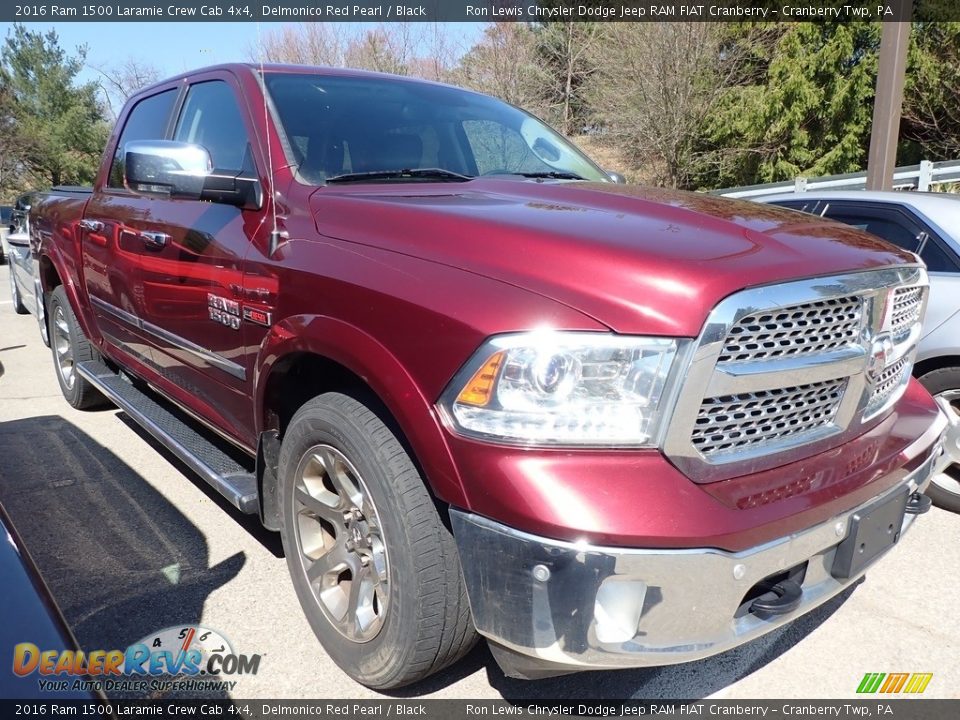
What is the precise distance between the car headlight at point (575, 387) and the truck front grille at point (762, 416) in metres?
0.16

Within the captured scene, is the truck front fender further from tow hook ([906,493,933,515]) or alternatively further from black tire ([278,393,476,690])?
tow hook ([906,493,933,515])

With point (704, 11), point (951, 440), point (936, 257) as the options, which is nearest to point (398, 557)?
point (951, 440)

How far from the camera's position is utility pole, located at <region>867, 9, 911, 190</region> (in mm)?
6453

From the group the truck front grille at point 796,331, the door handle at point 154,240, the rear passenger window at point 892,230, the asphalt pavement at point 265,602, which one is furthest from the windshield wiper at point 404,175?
the rear passenger window at point 892,230

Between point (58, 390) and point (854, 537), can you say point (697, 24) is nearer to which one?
point (58, 390)

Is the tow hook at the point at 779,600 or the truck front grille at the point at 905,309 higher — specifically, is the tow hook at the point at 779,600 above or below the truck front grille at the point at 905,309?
below

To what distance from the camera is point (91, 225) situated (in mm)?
4039

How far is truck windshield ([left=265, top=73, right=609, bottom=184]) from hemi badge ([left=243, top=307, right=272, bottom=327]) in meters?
0.49

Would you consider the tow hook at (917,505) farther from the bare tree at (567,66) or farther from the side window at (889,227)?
the bare tree at (567,66)

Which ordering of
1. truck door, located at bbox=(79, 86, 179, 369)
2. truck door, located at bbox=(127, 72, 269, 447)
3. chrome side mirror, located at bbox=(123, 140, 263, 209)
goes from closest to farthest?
A: chrome side mirror, located at bbox=(123, 140, 263, 209) → truck door, located at bbox=(127, 72, 269, 447) → truck door, located at bbox=(79, 86, 179, 369)

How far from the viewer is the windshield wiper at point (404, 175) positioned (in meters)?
2.62

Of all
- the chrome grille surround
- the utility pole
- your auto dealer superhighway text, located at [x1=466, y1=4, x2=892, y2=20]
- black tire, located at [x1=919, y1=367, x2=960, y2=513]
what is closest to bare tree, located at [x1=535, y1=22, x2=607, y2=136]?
your auto dealer superhighway text, located at [x1=466, y1=4, x2=892, y2=20]

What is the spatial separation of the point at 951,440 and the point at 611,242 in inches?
107

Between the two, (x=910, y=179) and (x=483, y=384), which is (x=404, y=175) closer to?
(x=483, y=384)
